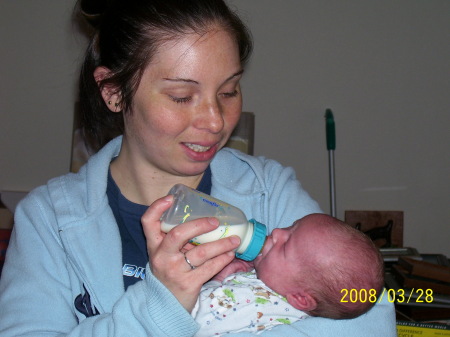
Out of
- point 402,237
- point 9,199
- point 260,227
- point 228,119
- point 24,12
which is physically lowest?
point 402,237

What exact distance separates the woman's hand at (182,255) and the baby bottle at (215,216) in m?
0.04

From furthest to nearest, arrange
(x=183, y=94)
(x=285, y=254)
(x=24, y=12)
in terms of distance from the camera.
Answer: (x=24, y=12) → (x=285, y=254) → (x=183, y=94)

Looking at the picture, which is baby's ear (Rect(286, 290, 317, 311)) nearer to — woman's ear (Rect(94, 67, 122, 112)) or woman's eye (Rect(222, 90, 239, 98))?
woman's eye (Rect(222, 90, 239, 98))

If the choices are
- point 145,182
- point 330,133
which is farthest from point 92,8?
point 330,133

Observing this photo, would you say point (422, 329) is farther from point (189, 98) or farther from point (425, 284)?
point (189, 98)

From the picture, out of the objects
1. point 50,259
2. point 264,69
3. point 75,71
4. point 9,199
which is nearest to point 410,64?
point 264,69

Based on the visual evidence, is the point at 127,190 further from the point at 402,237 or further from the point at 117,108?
the point at 402,237

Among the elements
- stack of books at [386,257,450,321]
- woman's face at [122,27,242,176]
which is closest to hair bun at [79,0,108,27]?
woman's face at [122,27,242,176]

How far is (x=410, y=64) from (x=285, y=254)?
199 cm

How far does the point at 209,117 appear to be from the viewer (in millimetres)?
1006

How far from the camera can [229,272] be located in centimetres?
117

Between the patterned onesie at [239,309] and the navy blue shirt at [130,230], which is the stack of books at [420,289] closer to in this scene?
the patterned onesie at [239,309]

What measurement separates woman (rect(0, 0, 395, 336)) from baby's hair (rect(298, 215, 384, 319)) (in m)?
0.05

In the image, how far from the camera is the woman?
33.4 inches
